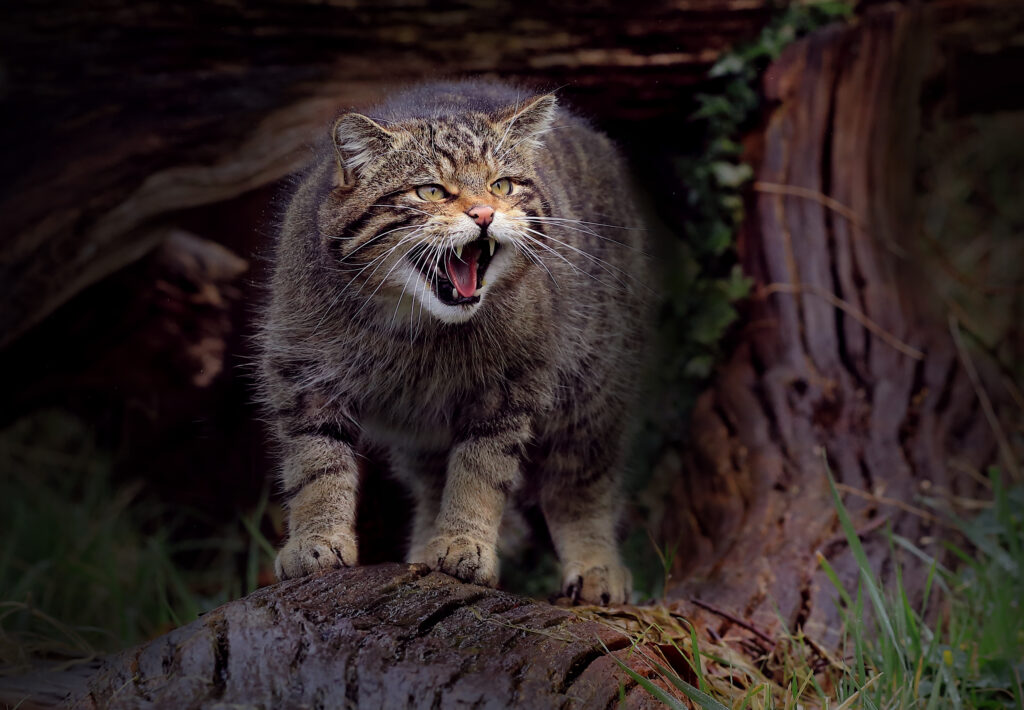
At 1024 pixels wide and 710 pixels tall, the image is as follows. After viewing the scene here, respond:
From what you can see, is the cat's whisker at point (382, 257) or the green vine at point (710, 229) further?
the green vine at point (710, 229)

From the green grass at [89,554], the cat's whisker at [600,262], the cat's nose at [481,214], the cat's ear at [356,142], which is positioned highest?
the cat's ear at [356,142]

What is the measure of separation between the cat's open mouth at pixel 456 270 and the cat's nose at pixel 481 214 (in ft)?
0.24

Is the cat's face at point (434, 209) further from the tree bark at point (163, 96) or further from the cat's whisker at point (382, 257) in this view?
the tree bark at point (163, 96)

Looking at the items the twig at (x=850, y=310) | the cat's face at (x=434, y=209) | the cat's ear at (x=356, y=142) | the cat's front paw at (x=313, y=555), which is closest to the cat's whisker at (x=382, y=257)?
the cat's face at (x=434, y=209)

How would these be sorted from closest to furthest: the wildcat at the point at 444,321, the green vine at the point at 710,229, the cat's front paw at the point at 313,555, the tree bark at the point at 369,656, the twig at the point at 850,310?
the tree bark at the point at 369,656
the cat's front paw at the point at 313,555
the wildcat at the point at 444,321
the twig at the point at 850,310
the green vine at the point at 710,229

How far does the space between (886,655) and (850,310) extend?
183 centimetres

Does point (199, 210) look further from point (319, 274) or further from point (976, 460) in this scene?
point (976, 460)

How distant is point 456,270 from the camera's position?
2.39m

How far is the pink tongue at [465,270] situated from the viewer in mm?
2352

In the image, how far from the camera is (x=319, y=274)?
2.57 m

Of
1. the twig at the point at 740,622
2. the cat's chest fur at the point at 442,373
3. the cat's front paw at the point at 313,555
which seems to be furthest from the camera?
the twig at the point at 740,622

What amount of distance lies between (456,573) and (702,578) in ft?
3.78

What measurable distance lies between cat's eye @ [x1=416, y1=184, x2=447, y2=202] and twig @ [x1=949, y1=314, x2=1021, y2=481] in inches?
97.1

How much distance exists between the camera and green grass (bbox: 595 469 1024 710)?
2.29 m
